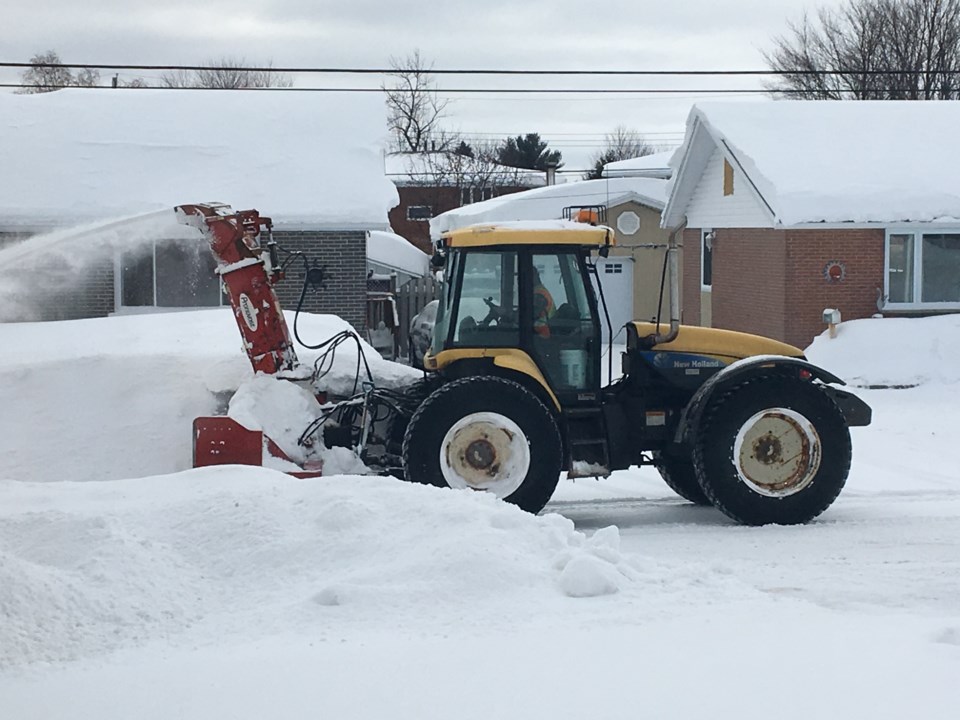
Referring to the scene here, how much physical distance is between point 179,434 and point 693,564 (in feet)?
17.5

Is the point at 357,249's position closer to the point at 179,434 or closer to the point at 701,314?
the point at 701,314

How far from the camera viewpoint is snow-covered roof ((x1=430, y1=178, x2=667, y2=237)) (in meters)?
30.5

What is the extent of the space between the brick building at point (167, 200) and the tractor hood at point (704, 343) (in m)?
11.9

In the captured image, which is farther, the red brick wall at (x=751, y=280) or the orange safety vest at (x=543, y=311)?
the red brick wall at (x=751, y=280)

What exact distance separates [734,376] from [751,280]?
46.0 ft

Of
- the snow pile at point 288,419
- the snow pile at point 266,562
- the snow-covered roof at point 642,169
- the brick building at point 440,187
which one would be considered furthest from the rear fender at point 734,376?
the brick building at point 440,187

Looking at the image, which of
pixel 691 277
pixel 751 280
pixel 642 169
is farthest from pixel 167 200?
pixel 642 169

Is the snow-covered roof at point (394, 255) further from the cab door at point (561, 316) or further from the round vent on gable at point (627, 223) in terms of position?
the cab door at point (561, 316)

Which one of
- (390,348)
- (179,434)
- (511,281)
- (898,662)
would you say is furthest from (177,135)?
(898,662)

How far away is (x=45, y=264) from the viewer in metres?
20.9

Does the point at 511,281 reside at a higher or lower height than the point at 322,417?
higher

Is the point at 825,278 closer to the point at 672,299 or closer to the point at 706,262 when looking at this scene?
→ the point at 706,262

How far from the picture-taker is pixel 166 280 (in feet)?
71.4

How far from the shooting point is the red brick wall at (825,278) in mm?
21047
